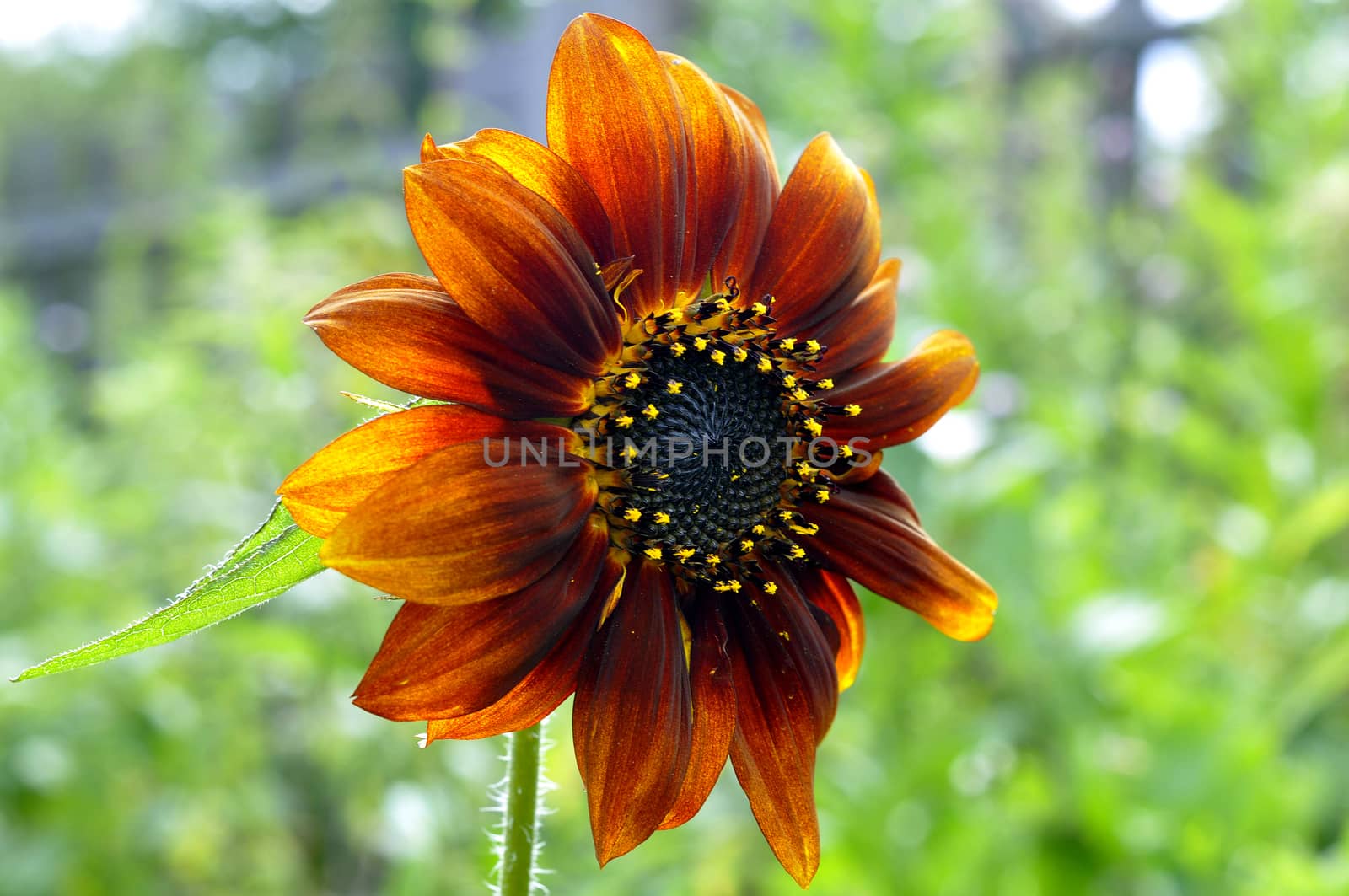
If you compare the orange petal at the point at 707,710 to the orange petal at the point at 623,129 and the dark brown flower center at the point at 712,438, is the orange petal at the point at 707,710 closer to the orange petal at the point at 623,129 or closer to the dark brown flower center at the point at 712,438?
the dark brown flower center at the point at 712,438

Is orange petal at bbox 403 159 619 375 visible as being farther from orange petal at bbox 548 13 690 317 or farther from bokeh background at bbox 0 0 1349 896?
bokeh background at bbox 0 0 1349 896

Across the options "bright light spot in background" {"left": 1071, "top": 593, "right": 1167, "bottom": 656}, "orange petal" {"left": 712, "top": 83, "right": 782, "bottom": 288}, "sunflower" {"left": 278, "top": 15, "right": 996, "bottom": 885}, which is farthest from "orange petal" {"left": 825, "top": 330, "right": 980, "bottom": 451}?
"bright light spot in background" {"left": 1071, "top": 593, "right": 1167, "bottom": 656}

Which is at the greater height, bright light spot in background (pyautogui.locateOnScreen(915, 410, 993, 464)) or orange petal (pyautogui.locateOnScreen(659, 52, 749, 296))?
bright light spot in background (pyautogui.locateOnScreen(915, 410, 993, 464))

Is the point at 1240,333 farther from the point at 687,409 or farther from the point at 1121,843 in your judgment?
the point at 687,409

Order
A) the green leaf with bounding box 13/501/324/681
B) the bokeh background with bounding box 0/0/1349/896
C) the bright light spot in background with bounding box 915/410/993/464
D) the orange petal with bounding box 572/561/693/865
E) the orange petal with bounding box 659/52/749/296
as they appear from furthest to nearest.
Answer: the bokeh background with bounding box 0/0/1349/896, the bright light spot in background with bounding box 915/410/993/464, the orange petal with bounding box 659/52/749/296, the orange petal with bounding box 572/561/693/865, the green leaf with bounding box 13/501/324/681

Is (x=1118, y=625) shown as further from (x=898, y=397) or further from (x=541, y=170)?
(x=541, y=170)

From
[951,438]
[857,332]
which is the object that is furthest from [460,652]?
[951,438]

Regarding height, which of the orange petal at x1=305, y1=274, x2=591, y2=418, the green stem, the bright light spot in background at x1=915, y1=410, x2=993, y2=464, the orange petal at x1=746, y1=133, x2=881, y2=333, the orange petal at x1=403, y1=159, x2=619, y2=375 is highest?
the bright light spot in background at x1=915, y1=410, x2=993, y2=464
